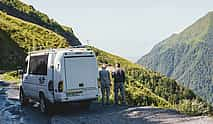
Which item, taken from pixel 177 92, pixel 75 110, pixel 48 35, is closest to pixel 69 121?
pixel 75 110

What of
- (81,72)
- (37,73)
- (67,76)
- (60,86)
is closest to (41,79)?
(37,73)

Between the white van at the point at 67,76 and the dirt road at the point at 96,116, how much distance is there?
2.17ft

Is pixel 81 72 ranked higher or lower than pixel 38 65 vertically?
lower

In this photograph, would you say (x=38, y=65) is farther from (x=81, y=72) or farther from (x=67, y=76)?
(x=81, y=72)

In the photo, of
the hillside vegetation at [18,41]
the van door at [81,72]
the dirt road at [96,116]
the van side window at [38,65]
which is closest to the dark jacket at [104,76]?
the dirt road at [96,116]

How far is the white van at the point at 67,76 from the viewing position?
1752 centimetres

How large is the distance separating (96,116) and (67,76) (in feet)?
5.91

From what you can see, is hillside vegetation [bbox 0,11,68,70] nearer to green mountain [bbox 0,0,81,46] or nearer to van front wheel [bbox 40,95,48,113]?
green mountain [bbox 0,0,81,46]

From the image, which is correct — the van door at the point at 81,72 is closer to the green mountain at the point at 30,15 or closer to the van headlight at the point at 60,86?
the van headlight at the point at 60,86

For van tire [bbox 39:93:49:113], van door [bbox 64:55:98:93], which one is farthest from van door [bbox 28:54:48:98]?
van door [bbox 64:55:98:93]

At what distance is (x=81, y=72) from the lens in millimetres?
17812

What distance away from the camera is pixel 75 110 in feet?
63.9

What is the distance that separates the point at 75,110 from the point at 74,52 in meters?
2.83

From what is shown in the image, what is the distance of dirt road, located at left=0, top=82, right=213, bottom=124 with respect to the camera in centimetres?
1550
